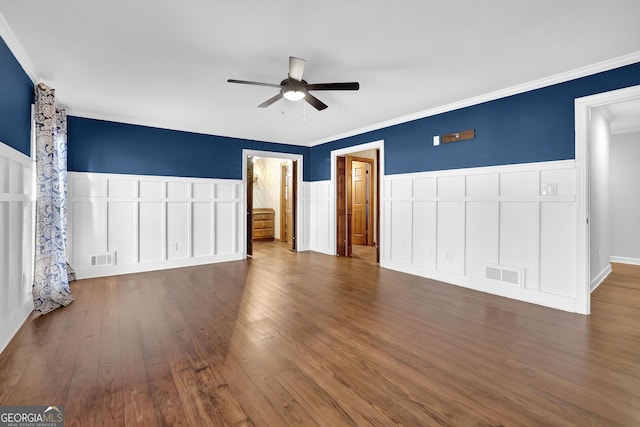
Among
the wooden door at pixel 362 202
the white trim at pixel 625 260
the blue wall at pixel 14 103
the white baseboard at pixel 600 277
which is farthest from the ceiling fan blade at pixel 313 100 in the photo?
the white trim at pixel 625 260

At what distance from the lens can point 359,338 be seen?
102 inches

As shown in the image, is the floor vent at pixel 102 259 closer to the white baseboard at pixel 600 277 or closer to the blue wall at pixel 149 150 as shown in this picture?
the blue wall at pixel 149 150

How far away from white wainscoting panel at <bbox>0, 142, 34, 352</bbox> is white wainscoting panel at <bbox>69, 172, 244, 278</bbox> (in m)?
1.57

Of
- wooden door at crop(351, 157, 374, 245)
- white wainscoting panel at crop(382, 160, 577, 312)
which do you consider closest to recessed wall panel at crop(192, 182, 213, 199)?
white wainscoting panel at crop(382, 160, 577, 312)

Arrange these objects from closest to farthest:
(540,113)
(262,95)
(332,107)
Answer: (540,113)
(262,95)
(332,107)

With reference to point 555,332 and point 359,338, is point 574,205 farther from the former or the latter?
point 359,338

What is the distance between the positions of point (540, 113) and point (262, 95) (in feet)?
11.0

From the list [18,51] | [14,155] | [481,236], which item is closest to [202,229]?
[14,155]

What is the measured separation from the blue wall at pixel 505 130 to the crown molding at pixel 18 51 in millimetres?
4705

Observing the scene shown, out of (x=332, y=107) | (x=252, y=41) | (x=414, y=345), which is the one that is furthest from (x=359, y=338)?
(x=332, y=107)

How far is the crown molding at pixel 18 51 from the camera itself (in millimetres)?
2360

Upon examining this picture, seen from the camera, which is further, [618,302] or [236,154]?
[236,154]

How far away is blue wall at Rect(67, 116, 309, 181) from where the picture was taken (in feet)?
15.4

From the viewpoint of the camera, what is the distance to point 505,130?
381 centimetres
